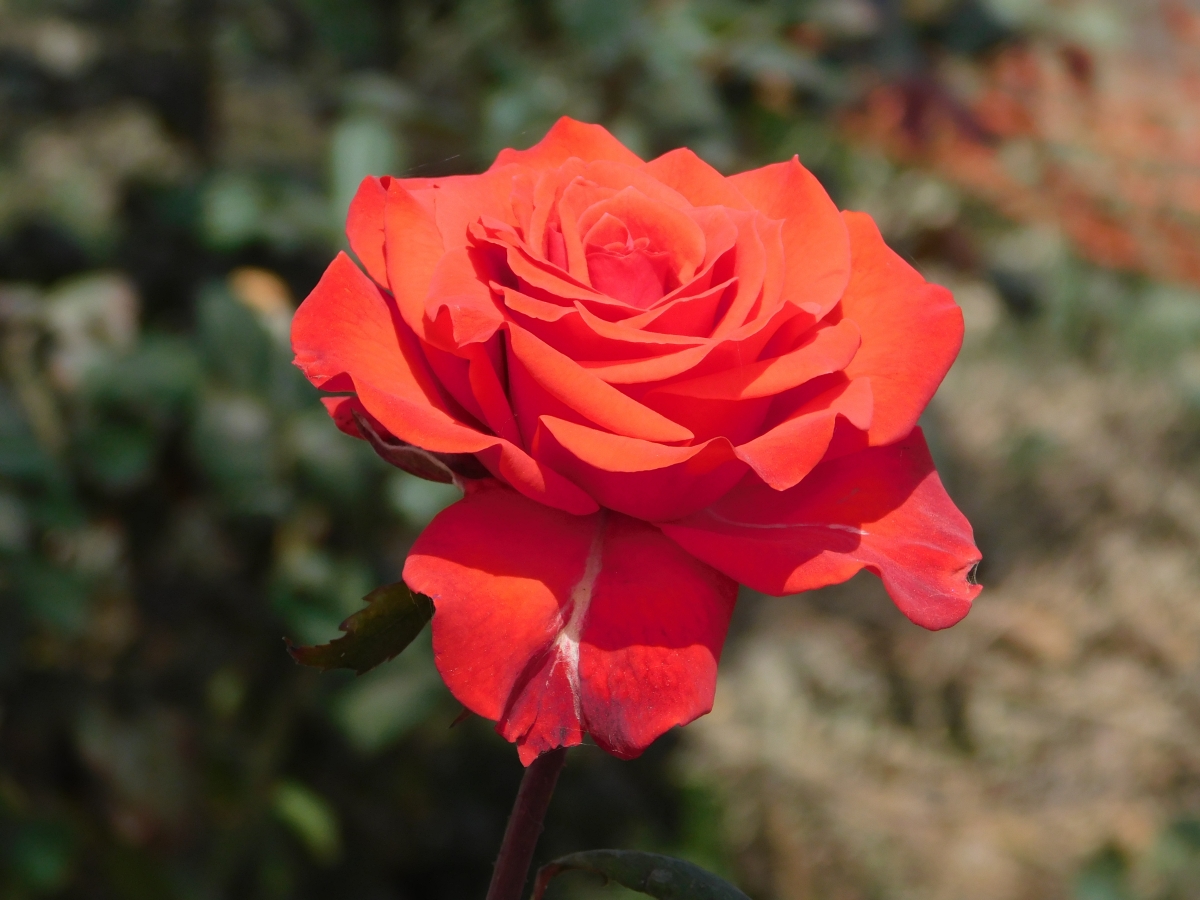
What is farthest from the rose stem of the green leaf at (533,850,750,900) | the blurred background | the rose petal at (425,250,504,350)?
the blurred background

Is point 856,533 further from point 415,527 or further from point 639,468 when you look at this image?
point 415,527

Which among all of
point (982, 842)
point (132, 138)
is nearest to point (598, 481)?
point (982, 842)

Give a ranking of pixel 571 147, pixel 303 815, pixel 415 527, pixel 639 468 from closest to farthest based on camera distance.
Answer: pixel 639 468 → pixel 571 147 → pixel 415 527 → pixel 303 815

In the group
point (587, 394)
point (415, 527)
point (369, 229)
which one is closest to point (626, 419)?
point (587, 394)

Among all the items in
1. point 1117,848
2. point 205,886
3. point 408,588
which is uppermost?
point 408,588

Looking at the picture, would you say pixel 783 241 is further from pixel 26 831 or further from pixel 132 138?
pixel 132 138

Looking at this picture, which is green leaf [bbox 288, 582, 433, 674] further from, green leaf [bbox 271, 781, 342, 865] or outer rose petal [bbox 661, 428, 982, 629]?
green leaf [bbox 271, 781, 342, 865]

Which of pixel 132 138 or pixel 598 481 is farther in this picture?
pixel 132 138
